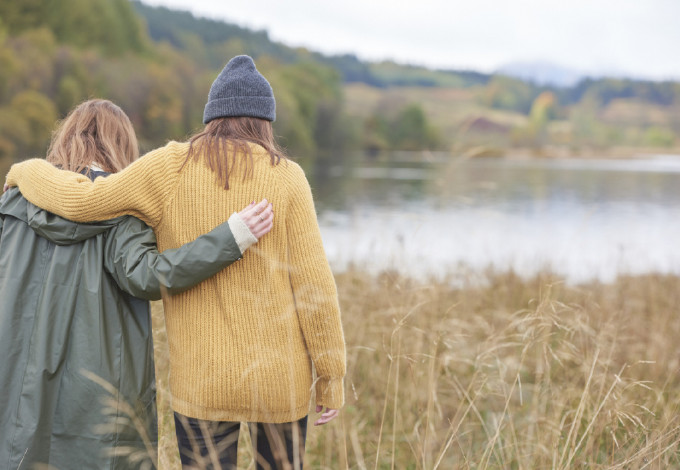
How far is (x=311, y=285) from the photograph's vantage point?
1.64 meters

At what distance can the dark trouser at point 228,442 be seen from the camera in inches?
64.6

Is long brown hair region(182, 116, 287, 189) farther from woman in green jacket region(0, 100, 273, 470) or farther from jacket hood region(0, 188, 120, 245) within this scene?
jacket hood region(0, 188, 120, 245)

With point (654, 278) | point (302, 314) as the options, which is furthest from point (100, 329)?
point (654, 278)

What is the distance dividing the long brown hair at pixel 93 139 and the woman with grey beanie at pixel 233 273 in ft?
0.42

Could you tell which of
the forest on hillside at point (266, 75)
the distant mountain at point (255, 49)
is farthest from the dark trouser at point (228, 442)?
the distant mountain at point (255, 49)

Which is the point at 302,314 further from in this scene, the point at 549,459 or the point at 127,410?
the point at 549,459

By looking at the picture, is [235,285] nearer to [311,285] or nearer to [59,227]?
[311,285]

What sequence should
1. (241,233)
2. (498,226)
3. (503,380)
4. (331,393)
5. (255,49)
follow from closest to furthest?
(241,233)
(331,393)
(503,380)
(498,226)
(255,49)

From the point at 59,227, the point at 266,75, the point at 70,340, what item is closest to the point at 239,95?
the point at 59,227

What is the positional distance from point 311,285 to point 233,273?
233 mm

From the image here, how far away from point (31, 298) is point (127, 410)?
0.44 metres

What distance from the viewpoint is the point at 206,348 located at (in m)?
1.60

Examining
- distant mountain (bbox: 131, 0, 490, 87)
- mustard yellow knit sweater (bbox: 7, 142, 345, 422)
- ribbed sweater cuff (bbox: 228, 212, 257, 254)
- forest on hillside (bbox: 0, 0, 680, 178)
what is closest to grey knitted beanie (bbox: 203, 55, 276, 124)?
mustard yellow knit sweater (bbox: 7, 142, 345, 422)

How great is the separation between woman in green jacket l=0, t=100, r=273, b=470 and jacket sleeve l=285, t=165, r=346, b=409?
5.1 inches
